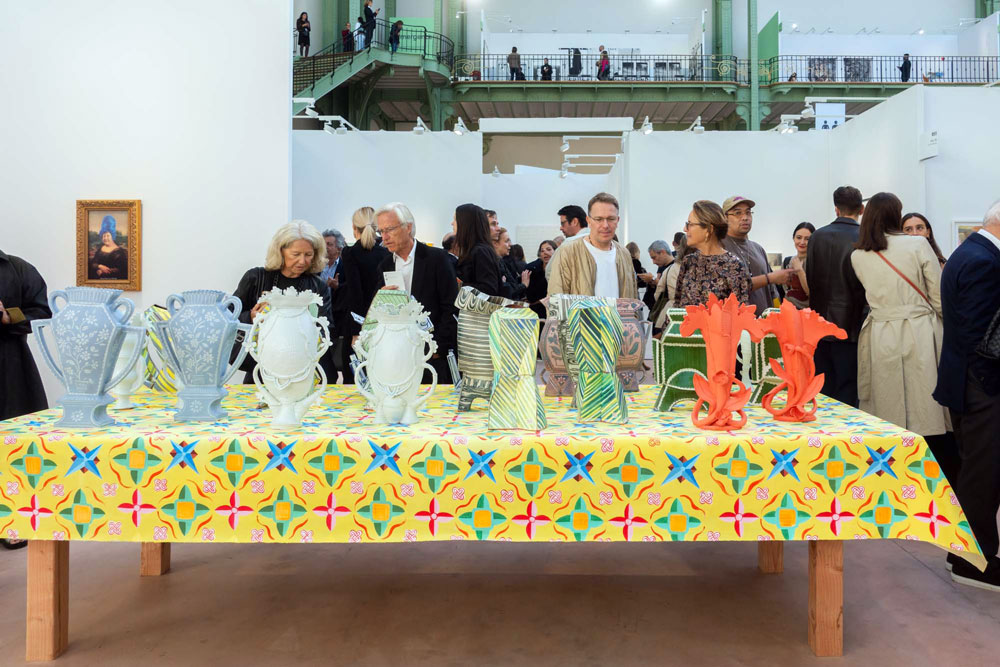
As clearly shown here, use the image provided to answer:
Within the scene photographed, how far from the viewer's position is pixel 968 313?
261cm

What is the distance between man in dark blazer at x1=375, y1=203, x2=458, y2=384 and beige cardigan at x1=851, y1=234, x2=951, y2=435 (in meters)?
1.86

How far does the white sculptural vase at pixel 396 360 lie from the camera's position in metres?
1.99

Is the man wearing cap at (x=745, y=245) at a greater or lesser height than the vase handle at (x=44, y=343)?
greater

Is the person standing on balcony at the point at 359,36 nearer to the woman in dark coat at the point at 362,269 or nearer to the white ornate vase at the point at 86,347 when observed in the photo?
the woman in dark coat at the point at 362,269

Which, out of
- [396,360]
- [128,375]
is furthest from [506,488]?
[128,375]

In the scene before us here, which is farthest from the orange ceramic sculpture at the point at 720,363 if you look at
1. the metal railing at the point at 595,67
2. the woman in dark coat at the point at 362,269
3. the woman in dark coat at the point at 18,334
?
the metal railing at the point at 595,67

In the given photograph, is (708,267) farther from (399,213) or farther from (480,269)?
(399,213)

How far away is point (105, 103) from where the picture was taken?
5199 millimetres

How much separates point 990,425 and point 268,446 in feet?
7.94

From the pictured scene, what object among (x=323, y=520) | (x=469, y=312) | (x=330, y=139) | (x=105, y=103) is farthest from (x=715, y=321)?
(x=330, y=139)

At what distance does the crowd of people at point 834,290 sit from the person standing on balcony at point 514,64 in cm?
1639

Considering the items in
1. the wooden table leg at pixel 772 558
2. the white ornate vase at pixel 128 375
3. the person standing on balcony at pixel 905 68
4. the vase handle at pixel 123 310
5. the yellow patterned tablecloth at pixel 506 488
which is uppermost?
the person standing on balcony at pixel 905 68

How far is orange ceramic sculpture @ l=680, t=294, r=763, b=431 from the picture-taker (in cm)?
197

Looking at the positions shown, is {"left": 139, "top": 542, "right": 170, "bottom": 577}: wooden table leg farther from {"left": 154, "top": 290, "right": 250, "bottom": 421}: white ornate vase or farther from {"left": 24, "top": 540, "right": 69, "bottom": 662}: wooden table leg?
{"left": 154, "top": 290, "right": 250, "bottom": 421}: white ornate vase
